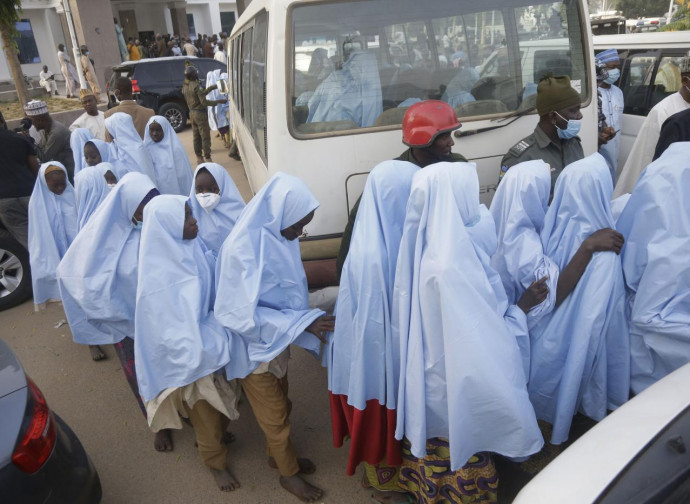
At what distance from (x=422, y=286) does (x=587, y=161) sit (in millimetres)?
934

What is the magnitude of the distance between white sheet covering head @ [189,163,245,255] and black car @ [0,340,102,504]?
47.0 inches

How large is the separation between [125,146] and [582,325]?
15.3ft

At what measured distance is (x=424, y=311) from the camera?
6.24ft

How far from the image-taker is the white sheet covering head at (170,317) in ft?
7.63

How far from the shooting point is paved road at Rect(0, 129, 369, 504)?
108 inches

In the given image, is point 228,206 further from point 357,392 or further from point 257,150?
point 357,392

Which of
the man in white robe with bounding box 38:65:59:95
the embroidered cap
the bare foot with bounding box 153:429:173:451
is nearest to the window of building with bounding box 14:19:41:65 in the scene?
the man in white robe with bounding box 38:65:59:95

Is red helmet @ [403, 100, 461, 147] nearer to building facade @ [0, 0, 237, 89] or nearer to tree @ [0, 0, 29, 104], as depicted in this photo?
tree @ [0, 0, 29, 104]

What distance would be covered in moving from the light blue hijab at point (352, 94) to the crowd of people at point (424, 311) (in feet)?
2.21

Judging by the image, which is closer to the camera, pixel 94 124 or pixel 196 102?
pixel 94 124

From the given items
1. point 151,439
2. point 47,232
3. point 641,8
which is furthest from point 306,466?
point 641,8

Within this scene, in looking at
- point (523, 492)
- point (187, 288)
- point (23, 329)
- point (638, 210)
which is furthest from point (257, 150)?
point (523, 492)

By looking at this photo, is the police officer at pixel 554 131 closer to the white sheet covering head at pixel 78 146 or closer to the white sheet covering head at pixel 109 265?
the white sheet covering head at pixel 109 265

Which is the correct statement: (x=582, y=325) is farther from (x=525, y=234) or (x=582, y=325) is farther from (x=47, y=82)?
(x=47, y=82)
